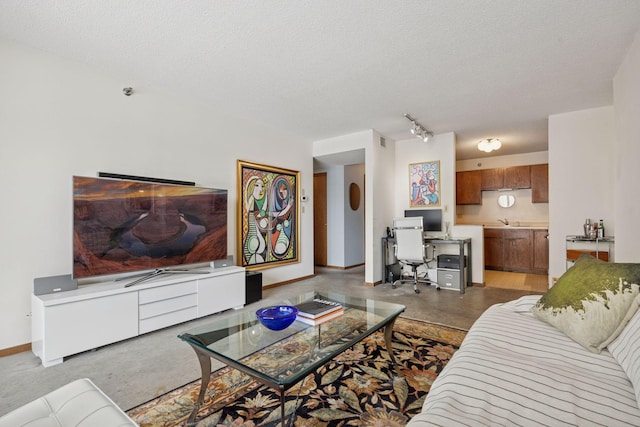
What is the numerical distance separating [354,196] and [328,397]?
5189 mm

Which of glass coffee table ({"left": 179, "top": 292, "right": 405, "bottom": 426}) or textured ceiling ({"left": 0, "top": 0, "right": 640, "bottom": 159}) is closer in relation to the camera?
glass coffee table ({"left": 179, "top": 292, "right": 405, "bottom": 426})

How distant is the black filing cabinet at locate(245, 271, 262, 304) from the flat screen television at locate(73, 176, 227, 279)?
0.43m

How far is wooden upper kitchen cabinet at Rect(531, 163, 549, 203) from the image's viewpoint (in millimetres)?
5562

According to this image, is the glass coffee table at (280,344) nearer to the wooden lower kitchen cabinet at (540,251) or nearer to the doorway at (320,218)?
the doorway at (320,218)

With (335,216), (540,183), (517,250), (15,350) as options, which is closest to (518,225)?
(517,250)

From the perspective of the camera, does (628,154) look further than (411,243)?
No

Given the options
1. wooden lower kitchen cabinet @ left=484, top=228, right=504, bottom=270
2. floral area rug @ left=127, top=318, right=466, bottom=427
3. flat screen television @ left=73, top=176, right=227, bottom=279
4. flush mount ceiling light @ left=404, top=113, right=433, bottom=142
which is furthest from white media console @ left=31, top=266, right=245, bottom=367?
wooden lower kitchen cabinet @ left=484, top=228, right=504, bottom=270

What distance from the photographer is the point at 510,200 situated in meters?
6.18

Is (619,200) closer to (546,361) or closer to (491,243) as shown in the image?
(546,361)

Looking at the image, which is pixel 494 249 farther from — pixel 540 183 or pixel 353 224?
pixel 353 224

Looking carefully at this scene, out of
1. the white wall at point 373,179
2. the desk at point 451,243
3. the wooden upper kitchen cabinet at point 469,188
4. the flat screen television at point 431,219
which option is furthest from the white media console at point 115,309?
the wooden upper kitchen cabinet at point 469,188

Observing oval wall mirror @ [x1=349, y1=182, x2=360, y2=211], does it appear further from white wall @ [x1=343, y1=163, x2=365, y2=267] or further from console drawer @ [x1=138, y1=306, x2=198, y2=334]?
console drawer @ [x1=138, y1=306, x2=198, y2=334]

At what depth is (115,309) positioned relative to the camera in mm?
2406

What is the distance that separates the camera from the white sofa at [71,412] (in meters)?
0.95
